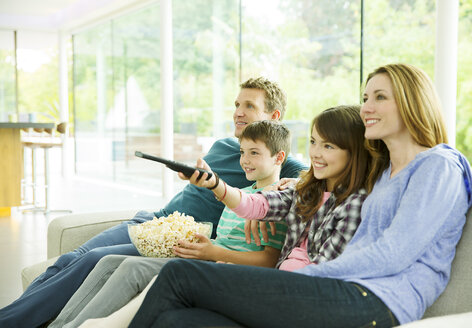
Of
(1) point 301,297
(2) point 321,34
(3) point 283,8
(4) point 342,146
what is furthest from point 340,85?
(1) point 301,297

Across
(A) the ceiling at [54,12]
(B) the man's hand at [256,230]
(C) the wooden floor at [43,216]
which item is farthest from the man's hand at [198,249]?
(A) the ceiling at [54,12]

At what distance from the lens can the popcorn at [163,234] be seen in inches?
79.4

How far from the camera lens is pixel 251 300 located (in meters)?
1.43

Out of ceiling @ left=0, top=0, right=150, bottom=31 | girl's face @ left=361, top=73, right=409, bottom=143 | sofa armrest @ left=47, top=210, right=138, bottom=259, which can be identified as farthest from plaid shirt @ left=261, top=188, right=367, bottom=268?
ceiling @ left=0, top=0, right=150, bottom=31

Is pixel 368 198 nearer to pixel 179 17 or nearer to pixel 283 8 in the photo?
pixel 283 8

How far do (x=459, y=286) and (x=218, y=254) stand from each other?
2.69 feet

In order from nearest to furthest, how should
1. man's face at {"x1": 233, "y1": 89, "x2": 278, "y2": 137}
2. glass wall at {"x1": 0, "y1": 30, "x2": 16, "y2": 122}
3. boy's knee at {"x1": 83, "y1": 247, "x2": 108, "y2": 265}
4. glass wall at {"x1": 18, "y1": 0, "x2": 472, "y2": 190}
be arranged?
boy's knee at {"x1": 83, "y1": 247, "x2": 108, "y2": 265}
man's face at {"x1": 233, "y1": 89, "x2": 278, "y2": 137}
glass wall at {"x1": 18, "y1": 0, "x2": 472, "y2": 190}
glass wall at {"x1": 0, "y1": 30, "x2": 16, "y2": 122}

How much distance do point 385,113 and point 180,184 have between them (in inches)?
232

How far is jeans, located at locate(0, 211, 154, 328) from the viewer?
212 centimetres

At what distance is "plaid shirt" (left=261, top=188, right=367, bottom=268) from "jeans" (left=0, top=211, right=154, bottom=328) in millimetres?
752

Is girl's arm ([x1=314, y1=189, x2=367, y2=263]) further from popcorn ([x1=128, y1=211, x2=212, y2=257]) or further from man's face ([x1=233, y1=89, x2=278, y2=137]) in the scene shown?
man's face ([x1=233, y1=89, x2=278, y2=137])

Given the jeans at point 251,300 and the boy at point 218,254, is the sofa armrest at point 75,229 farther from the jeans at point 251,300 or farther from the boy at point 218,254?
the jeans at point 251,300

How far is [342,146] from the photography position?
185cm

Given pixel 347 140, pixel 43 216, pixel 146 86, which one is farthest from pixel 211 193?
pixel 146 86
